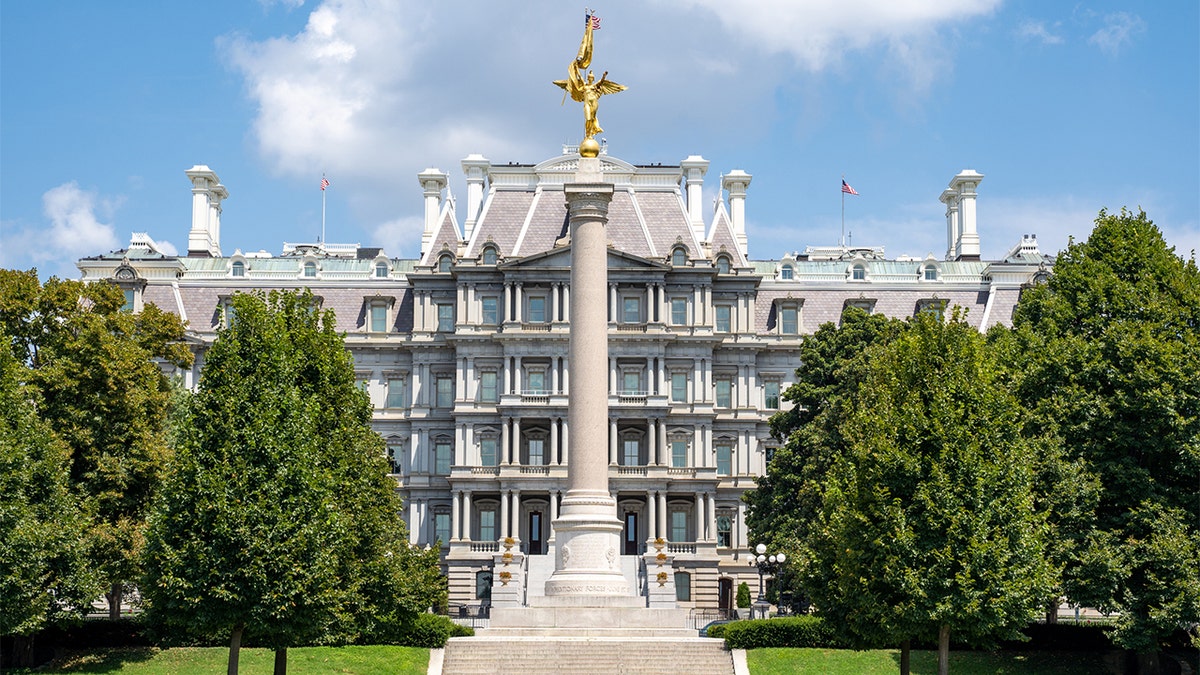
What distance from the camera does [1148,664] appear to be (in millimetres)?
42250

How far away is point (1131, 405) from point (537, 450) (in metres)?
39.7

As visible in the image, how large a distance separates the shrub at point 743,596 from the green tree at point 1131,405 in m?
25.9

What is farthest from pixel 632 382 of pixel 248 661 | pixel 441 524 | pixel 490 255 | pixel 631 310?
pixel 248 661

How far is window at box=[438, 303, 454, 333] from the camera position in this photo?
78.6 metres

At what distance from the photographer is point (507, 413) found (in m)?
74.2

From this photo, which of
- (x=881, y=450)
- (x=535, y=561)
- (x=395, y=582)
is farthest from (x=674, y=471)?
(x=881, y=450)

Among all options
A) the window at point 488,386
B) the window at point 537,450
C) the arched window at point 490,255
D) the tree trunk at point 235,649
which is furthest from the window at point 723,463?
the tree trunk at point 235,649

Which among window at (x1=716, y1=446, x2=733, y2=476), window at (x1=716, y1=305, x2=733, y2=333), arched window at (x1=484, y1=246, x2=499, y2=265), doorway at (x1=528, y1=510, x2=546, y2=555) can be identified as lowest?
doorway at (x1=528, y1=510, x2=546, y2=555)

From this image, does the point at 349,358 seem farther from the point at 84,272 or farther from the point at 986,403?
the point at 84,272

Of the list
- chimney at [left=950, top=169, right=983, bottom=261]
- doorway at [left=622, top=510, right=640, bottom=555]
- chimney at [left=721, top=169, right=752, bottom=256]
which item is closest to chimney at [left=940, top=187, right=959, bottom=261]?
chimney at [left=950, top=169, right=983, bottom=261]

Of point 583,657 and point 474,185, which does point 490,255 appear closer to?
point 474,185

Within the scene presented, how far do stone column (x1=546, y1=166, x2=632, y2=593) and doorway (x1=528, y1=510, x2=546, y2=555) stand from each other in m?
27.8

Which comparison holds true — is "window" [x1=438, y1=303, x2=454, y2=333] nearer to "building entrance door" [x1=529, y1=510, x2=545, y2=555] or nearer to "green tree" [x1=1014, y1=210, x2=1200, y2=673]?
"building entrance door" [x1=529, y1=510, x2=545, y2=555]

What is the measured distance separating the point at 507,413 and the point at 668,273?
11.6 m
